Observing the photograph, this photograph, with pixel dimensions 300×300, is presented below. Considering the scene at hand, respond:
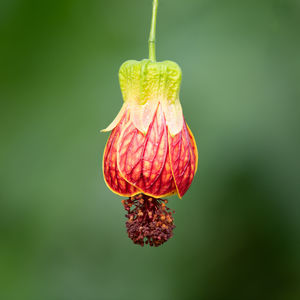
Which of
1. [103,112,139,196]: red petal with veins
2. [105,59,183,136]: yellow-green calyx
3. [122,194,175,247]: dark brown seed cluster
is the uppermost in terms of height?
[105,59,183,136]: yellow-green calyx

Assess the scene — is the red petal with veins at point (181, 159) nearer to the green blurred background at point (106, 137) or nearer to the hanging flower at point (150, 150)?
the hanging flower at point (150, 150)

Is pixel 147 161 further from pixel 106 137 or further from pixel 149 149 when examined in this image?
pixel 106 137

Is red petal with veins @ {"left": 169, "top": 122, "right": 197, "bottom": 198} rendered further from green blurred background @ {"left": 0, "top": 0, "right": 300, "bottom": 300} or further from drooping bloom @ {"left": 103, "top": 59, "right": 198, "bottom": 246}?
green blurred background @ {"left": 0, "top": 0, "right": 300, "bottom": 300}

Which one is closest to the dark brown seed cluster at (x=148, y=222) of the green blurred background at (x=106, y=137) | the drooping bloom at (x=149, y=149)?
the drooping bloom at (x=149, y=149)

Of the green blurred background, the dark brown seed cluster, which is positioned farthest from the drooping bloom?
the green blurred background

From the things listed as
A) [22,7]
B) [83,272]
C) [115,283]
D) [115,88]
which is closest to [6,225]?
[83,272]

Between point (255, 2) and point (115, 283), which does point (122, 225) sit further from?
point (255, 2)

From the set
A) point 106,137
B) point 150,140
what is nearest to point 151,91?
point 150,140
